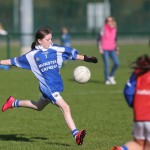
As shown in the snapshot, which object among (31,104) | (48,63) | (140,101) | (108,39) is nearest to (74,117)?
(31,104)

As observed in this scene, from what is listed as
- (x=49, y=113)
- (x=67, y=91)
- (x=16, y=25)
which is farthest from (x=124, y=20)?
(x=49, y=113)

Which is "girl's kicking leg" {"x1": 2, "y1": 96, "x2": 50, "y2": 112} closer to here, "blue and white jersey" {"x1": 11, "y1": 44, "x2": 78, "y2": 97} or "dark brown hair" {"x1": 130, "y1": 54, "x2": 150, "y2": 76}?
"blue and white jersey" {"x1": 11, "y1": 44, "x2": 78, "y2": 97}

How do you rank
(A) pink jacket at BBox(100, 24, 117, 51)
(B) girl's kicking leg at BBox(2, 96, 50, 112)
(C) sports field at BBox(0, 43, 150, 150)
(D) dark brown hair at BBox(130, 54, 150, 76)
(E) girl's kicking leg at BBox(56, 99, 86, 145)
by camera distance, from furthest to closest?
(A) pink jacket at BBox(100, 24, 117, 51) → (B) girl's kicking leg at BBox(2, 96, 50, 112) → (C) sports field at BBox(0, 43, 150, 150) → (E) girl's kicking leg at BBox(56, 99, 86, 145) → (D) dark brown hair at BBox(130, 54, 150, 76)

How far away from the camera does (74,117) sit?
13352 millimetres

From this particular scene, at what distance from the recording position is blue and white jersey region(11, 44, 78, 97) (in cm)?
991

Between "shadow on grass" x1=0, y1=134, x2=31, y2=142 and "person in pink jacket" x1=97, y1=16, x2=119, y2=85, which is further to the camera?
"person in pink jacket" x1=97, y1=16, x2=119, y2=85

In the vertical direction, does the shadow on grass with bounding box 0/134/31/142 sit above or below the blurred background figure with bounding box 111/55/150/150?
below

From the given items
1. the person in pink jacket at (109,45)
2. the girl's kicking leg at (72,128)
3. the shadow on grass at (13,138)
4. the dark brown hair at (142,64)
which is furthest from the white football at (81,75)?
the person in pink jacket at (109,45)

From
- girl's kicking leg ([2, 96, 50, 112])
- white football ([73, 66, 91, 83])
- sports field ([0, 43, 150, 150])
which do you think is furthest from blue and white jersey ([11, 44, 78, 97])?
sports field ([0, 43, 150, 150])

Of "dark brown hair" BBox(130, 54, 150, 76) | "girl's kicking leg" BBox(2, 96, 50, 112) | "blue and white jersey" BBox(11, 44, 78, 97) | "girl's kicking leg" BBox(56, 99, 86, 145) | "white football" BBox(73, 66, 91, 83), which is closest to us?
"dark brown hair" BBox(130, 54, 150, 76)

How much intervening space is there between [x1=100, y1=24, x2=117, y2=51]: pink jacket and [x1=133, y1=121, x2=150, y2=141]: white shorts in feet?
44.8

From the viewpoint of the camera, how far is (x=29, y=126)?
12008 millimetres

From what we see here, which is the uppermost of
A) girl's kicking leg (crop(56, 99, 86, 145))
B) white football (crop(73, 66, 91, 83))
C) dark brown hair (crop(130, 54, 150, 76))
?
dark brown hair (crop(130, 54, 150, 76))

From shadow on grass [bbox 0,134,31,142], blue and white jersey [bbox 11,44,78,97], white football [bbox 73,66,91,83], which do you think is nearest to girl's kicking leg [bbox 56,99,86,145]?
blue and white jersey [bbox 11,44,78,97]
